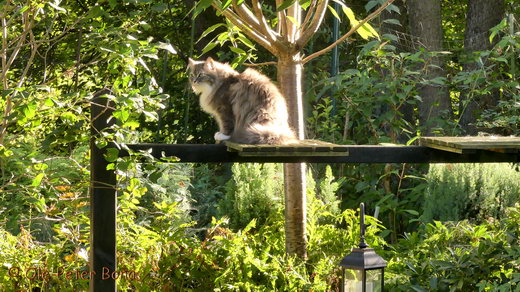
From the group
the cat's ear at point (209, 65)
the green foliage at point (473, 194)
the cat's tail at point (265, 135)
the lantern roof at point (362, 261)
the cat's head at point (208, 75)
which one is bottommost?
the lantern roof at point (362, 261)

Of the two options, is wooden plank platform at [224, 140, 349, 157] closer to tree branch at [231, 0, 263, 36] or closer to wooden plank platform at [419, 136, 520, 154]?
wooden plank platform at [419, 136, 520, 154]

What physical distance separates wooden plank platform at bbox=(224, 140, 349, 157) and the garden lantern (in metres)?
0.24

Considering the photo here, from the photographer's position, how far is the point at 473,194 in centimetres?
482

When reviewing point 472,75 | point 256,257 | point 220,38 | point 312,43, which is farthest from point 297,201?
point 312,43

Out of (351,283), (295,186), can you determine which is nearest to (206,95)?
(295,186)

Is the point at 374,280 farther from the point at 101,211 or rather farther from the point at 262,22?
the point at 262,22

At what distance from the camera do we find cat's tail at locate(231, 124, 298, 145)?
3354 millimetres

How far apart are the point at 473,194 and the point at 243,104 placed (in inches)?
73.0

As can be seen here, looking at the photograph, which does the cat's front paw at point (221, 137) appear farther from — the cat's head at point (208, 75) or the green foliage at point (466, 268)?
the green foliage at point (466, 268)

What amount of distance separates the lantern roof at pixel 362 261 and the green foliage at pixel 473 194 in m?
2.07

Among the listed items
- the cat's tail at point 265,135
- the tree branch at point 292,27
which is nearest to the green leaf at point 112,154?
the cat's tail at point 265,135

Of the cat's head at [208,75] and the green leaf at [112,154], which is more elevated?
the cat's head at [208,75]

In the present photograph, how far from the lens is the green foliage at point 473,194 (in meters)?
4.79

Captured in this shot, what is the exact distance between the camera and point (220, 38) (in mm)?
3900
